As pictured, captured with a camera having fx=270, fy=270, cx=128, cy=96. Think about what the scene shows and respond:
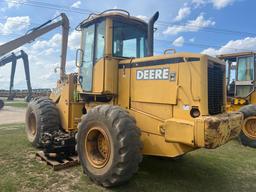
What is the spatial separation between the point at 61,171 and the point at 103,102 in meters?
1.64

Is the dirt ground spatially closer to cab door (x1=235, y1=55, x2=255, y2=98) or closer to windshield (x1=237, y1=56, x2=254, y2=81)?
cab door (x1=235, y1=55, x2=255, y2=98)

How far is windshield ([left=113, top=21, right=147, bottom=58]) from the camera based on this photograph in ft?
18.0

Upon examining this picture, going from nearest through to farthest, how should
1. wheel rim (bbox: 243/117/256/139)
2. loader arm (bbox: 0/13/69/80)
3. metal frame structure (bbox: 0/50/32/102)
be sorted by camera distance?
wheel rim (bbox: 243/117/256/139), loader arm (bbox: 0/13/69/80), metal frame structure (bbox: 0/50/32/102)

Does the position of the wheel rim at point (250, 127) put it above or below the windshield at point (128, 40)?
below

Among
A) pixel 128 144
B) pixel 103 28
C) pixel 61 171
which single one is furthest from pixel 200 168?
pixel 103 28

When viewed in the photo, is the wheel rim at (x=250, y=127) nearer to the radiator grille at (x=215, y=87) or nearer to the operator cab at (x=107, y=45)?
the radiator grille at (x=215, y=87)

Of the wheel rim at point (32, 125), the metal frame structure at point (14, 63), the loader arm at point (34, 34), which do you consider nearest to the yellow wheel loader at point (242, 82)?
the wheel rim at point (32, 125)

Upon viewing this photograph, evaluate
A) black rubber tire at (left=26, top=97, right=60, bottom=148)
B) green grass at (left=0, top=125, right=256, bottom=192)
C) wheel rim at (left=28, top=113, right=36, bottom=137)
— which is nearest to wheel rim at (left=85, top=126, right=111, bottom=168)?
green grass at (left=0, top=125, right=256, bottom=192)

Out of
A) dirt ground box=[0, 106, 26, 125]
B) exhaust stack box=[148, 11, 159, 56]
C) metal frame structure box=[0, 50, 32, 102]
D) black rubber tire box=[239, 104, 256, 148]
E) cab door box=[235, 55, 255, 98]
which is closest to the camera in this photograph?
exhaust stack box=[148, 11, 159, 56]

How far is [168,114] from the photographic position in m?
4.57

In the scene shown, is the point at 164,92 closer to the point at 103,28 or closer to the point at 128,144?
the point at 128,144

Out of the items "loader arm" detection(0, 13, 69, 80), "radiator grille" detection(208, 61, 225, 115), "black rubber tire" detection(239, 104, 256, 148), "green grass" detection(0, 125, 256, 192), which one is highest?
"loader arm" detection(0, 13, 69, 80)

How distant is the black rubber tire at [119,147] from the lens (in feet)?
13.5

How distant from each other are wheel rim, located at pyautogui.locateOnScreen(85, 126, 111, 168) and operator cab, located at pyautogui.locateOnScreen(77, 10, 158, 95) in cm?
90
